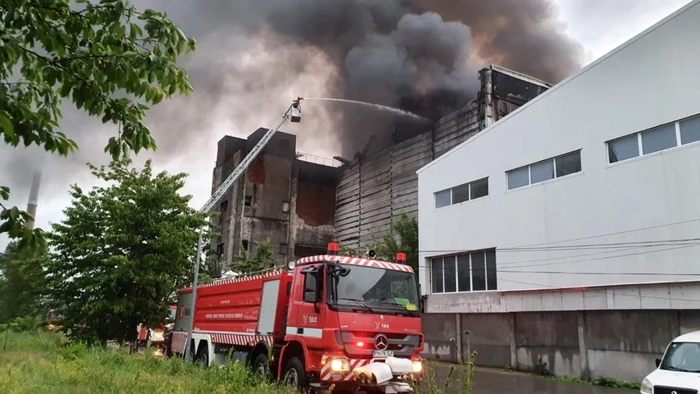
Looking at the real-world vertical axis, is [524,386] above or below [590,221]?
below

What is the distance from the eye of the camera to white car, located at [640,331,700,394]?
25.2 ft

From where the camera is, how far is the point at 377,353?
8758 mm

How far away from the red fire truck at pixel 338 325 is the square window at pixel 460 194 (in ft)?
35.3

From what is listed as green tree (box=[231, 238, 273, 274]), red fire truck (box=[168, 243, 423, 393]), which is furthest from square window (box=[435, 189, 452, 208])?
green tree (box=[231, 238, 273, 274])

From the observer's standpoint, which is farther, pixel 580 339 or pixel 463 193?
pixel 463 193

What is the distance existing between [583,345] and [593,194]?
4.65m

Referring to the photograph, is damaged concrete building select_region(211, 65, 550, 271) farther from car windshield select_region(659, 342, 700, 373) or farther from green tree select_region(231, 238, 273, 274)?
car windshield select_region(659, 342, 700, 373)

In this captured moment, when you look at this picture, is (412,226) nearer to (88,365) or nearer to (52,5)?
(88,365)

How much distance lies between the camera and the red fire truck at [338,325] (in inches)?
336

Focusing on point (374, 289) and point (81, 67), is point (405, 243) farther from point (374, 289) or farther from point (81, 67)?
point (81, 67)

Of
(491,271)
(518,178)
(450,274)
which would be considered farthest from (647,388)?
(450,274)

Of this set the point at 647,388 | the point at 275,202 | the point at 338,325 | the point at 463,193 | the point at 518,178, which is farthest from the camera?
the point at 275,202

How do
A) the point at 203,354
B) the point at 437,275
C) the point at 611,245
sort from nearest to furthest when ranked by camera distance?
the point at 203,354 < the point at 611,245 < the point at 437,275

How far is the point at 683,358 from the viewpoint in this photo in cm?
860
